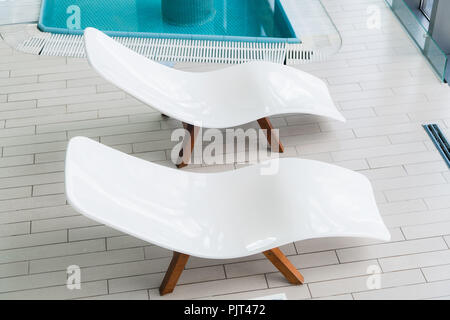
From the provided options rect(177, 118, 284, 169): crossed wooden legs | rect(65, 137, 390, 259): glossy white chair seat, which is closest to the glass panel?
rect(177, 118, 284, 169): crossed wooden legs

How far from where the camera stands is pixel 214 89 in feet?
13.6

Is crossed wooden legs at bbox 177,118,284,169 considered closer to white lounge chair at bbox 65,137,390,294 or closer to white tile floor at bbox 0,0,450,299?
white tile floor at bbox 0,0,450,299

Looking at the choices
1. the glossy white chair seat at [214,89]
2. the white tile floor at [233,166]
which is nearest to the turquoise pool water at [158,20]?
the white tile floor at [233,166]

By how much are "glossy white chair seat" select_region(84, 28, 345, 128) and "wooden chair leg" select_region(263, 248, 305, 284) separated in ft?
3.43

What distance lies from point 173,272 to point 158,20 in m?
3.22

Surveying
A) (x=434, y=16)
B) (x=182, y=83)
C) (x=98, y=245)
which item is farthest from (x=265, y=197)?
(x=434, y=16)

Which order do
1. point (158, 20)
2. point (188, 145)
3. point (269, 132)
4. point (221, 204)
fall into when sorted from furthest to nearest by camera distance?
point (158, 20), point (269, 132), point (188, 145), point (221, 204)

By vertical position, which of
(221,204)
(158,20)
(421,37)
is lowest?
(158,20)

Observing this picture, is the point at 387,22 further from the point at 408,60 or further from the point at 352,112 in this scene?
the point at 352,112

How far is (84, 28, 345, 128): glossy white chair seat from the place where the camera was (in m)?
3.85

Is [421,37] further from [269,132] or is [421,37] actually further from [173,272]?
[173,272]

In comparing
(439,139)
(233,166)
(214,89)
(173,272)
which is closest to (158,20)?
(214,89)

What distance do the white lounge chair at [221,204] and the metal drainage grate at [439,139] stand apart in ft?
2.91

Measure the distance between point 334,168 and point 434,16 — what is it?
87.9 inches
